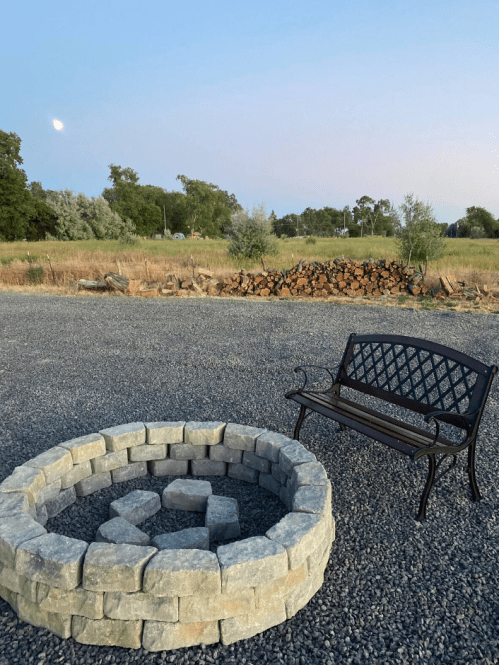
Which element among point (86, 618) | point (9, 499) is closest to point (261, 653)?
point (86, 618)

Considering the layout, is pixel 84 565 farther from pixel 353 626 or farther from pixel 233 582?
pixel 353 626

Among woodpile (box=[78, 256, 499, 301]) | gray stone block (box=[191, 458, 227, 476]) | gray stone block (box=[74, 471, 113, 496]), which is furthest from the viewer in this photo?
woodpile (box=[78, 256, 499, 301])

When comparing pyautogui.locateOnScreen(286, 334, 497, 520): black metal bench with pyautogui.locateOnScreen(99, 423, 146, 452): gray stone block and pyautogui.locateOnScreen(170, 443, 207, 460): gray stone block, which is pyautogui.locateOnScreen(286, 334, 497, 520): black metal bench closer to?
pyautogui.locateOnScreen(170, 443, 207, 460): gray stone block

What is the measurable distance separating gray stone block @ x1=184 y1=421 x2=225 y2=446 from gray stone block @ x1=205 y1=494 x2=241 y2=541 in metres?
0.58

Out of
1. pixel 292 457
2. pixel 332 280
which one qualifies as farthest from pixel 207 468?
pixel 332 280

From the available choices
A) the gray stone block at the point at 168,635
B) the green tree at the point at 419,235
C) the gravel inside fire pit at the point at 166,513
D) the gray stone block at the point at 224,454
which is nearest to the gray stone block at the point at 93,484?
the gravel inside fire pit at the point at 166,513

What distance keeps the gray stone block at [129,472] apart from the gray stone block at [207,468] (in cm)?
43

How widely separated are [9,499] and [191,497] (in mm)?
1222

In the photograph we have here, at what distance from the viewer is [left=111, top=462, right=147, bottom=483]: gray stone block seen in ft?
12.0

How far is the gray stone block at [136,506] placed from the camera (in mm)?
3135

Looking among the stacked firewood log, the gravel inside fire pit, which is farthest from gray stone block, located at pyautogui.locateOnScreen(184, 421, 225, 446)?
the stacked firewood log

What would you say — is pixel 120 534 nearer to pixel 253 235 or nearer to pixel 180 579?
pixel 180 579

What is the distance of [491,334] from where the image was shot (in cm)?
901

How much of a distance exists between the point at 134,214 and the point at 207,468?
58.9m
